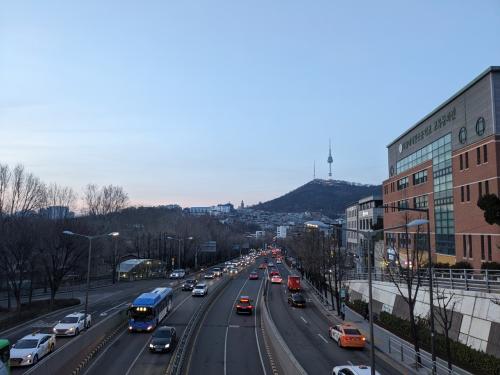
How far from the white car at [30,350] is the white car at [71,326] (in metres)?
6.12

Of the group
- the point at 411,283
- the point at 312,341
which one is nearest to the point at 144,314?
the point at 312,341

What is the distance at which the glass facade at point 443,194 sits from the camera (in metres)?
53.4

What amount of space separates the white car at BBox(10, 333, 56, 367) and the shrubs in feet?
80.7

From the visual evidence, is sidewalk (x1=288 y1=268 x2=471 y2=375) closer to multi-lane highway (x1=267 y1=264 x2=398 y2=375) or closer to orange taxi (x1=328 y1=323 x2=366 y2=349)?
multi-lane highway (x1=267 y1=264 x2=398 y2=375)

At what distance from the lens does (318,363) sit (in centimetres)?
2861

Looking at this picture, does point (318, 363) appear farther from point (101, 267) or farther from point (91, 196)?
point (91, 196)

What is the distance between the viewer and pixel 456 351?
27.3m

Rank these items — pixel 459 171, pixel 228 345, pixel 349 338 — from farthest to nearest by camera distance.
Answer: pixel 459 171
pixel 228 345
pixel 349 338

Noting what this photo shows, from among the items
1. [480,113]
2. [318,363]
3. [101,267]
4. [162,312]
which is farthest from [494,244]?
[101,267]

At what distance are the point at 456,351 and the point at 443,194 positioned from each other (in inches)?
1243

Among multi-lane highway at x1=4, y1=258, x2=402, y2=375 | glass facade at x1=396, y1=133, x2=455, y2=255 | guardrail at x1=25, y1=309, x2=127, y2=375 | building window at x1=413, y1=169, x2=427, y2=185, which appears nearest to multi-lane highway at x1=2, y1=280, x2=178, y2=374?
multi-lane highway at x1=4, y1=258, x2=402, y2=375

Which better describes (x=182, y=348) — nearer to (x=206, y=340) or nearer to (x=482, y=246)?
→ (x=206, y=340)

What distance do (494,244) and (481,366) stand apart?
71.0 ft

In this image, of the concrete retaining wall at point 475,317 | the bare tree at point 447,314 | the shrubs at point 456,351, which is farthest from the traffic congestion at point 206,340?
the concrete retaining wall at point 475,317
